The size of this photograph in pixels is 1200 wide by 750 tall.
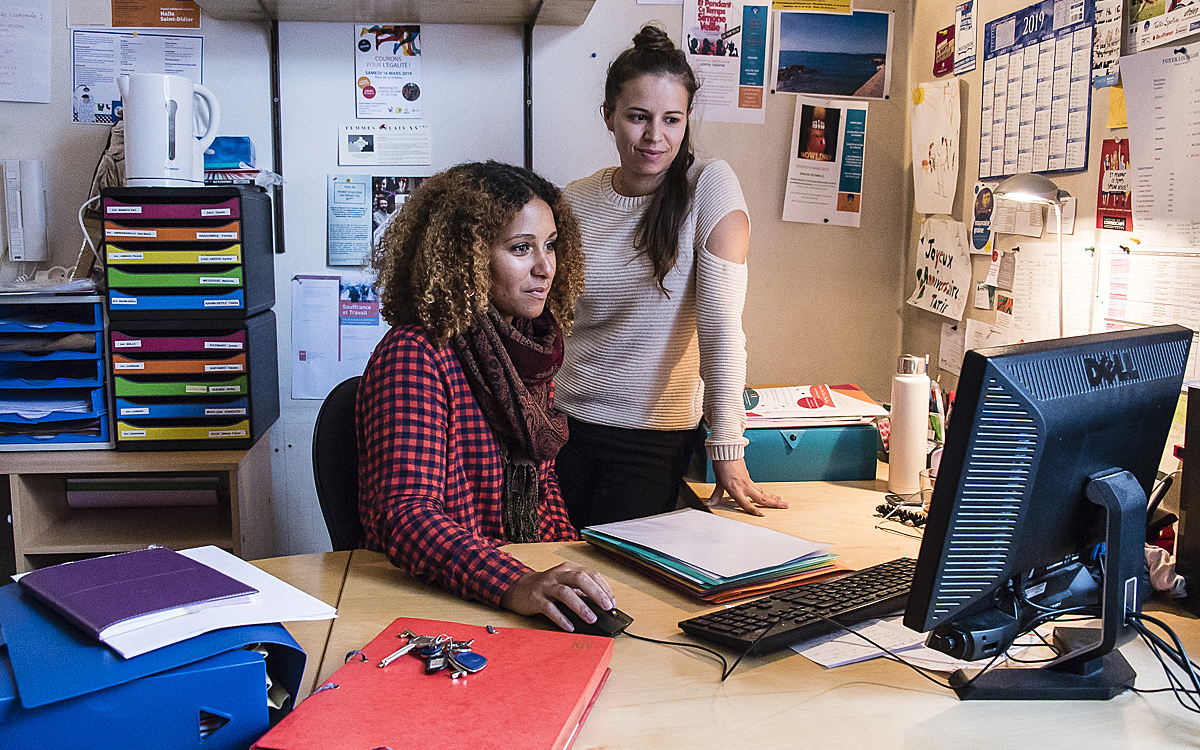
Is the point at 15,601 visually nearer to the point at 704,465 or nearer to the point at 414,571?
the point at 414,571

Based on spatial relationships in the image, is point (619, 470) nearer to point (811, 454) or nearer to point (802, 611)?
point (811, 454)

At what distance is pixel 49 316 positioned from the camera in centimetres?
205

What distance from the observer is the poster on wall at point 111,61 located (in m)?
2.20

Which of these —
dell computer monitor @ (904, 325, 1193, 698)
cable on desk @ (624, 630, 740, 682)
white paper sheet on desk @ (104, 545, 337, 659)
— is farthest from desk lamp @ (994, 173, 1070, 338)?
white paper sheet on desk @ (104, 545, 337, 659)

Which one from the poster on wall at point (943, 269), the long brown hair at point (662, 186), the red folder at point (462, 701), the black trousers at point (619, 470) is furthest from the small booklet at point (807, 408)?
the red folder at point (462, 701)

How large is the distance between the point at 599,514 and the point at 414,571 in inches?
26.4

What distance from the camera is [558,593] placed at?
1.05 metres

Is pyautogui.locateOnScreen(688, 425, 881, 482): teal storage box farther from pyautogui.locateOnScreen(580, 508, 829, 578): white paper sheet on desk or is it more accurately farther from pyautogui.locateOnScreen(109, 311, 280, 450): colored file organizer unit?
pyautogui.locateOnScreen(109, 311, 280, 450): colored file organizer unit

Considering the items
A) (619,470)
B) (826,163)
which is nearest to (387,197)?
(619,470)

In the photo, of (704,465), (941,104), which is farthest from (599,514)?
(941,104)

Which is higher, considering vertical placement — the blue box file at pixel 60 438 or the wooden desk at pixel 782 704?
the blue box file at pixel 60 438

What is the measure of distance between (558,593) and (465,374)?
46 centimetres

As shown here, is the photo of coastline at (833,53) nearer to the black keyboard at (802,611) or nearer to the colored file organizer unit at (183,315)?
the colored file organizer unit at (183,315)

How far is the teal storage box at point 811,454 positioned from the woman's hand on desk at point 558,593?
728 mm
